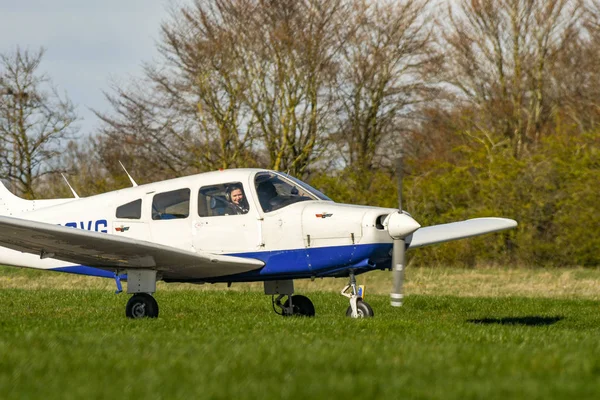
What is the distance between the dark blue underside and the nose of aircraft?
0.93 feet

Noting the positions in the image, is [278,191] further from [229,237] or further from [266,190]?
[229,237]

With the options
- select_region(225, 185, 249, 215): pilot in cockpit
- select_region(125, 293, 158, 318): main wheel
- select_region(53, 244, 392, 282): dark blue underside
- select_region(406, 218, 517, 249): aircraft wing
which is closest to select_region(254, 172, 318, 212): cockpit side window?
select_region(225, 185, 249, 215): pilot in cockpit

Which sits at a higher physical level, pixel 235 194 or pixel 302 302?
pixel 235 194

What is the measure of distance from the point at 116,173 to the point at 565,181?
61.6ft

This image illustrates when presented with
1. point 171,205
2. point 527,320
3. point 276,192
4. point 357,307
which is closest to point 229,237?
point 276,192

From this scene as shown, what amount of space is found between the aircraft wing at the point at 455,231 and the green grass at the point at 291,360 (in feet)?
12.2

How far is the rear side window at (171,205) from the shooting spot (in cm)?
1308

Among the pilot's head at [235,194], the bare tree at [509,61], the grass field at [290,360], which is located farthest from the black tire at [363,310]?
the bare tree at [509,61]

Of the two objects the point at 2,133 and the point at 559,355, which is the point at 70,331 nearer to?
the point at 559,355

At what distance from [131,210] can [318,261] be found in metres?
3.01

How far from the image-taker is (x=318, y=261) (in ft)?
40.6

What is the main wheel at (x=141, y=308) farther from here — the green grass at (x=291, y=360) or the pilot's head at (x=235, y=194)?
the pilot's head at (x=235, y=194)

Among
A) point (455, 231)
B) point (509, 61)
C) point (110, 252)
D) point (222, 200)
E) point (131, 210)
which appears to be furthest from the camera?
point (509, 61)

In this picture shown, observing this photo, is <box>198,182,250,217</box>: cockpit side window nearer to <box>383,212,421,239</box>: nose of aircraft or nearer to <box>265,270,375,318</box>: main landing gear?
<box>265,270,375,318</box>: main landing gear
